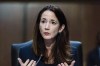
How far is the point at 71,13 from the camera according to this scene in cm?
339

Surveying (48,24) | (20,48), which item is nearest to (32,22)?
(20,48)

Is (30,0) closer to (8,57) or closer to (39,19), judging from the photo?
(8,57)

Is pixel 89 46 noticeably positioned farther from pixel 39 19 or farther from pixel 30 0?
pixel 39 19

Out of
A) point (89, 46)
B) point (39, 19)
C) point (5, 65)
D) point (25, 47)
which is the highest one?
point (39, 19)

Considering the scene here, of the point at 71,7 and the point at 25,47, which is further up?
the point at 71,7

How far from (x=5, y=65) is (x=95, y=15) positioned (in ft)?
4.49

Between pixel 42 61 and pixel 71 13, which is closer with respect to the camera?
pixel 42 61

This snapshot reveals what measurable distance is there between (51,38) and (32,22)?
169cm

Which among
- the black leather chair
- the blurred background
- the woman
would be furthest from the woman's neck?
the blurred background

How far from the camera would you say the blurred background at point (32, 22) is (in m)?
3.34

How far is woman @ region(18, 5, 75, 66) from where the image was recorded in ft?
5.49

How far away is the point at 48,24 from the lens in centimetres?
166

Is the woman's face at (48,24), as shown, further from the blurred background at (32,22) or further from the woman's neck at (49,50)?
the blurred background at (32,22)

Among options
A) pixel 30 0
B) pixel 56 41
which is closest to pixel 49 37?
pixel 56 41
